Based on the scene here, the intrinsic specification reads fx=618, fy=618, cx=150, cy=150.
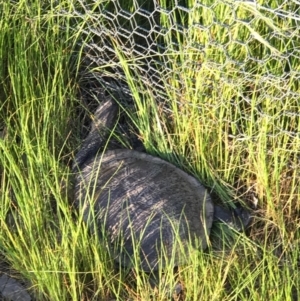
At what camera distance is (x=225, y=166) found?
6.09 ft

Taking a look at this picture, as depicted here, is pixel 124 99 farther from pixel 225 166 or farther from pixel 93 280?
pixel 93 280

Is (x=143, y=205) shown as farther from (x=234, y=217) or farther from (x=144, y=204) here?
(x=234, y=217)

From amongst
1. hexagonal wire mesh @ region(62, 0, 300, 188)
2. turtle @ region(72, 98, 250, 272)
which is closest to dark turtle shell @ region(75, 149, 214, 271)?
turtle @ region(72, 98, 250, 272)

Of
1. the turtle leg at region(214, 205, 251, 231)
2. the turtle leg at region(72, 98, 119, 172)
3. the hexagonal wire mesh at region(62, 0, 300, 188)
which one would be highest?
the hexagonal wire mesh at region(62, 0, 300, 188)

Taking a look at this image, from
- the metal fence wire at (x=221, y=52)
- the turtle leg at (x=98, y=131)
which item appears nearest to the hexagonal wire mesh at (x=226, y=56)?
the metal fence wire at (x=221, y=52)

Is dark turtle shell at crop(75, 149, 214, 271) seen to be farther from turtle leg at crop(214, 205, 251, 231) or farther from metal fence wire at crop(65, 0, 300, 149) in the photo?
metal fence wire at crop(65, 0, 300, 149)

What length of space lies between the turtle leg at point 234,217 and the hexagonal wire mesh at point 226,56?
22 cm

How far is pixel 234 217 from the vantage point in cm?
178

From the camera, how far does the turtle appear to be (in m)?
1.66

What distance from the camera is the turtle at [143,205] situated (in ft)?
5.44

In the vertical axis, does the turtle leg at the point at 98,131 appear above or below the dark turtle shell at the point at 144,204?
above

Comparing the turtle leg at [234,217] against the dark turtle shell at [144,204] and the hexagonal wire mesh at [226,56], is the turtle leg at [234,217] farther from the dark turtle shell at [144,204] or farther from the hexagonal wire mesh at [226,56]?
the hexagonal wire mesh at [226,56]

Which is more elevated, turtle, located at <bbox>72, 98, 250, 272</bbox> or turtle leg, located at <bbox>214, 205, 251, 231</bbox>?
turtle, located at <bbox>72, 98, 250, 272</bbox>

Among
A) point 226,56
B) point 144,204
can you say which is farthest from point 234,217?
point 226,56
